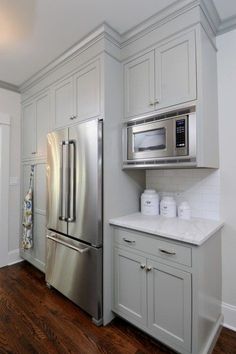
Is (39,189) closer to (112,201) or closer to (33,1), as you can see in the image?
(112,201)

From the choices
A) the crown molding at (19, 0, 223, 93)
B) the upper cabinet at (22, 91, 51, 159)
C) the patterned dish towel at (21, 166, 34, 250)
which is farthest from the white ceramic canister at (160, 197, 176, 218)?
the patterned dish towel at (21, 166, 34, 250)

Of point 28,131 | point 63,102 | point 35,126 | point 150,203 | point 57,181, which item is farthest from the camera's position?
point 28,131

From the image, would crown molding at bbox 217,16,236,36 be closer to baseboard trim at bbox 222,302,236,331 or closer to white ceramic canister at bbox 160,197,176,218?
white ceramic canister at bbox 160,197,176,218

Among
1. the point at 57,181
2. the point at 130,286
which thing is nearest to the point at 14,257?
the point at 57,181

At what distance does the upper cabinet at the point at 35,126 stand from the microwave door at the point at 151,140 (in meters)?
1.23

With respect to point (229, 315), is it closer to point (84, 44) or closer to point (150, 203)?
point (150, 203)

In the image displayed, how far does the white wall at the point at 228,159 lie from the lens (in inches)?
71.2

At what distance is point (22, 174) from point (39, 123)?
851 millimetres

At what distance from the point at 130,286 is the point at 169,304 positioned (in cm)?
36

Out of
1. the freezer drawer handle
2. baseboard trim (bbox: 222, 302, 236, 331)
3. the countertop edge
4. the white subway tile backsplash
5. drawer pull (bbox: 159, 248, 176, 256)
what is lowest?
baseboard trim (bbox: 222, 302, 236, 331)

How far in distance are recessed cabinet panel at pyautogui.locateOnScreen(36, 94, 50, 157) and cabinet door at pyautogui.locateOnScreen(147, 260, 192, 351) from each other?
6.47 feet

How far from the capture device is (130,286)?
5.70 ft

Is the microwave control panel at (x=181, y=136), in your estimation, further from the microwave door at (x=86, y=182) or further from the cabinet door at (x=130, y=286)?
the cabinet door at (x=130, y=286)

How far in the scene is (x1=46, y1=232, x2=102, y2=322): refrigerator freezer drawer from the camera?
182 cm
